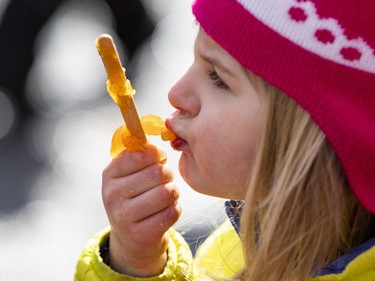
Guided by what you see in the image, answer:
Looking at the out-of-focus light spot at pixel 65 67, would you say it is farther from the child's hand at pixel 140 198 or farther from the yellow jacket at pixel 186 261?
the child's hand at pixel 140 198

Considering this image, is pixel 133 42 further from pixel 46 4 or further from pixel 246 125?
pixel 246 125

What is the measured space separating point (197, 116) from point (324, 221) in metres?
0.26

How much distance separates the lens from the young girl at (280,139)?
121cm

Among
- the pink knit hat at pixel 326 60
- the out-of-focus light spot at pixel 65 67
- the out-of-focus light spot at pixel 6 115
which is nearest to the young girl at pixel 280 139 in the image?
the pink knit hat at pixel 326 60

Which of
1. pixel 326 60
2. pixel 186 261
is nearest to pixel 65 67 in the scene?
pixel 186 261

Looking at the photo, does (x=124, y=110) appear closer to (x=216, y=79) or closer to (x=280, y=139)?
(x=216, y=79)

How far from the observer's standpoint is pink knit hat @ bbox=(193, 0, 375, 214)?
3.95 feet

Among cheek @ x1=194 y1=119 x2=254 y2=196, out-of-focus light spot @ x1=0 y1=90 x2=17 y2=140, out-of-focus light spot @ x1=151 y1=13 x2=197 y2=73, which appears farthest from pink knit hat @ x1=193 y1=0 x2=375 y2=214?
out-of-focus light spot @ x1=151 y1=13 x2=197 y2=73

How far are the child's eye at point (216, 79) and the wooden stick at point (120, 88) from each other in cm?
15

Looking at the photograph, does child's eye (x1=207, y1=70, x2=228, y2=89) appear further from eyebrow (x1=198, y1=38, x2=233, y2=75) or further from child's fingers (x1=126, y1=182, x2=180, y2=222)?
child's fingers (x1=126, y1=182, x2=180, y2=222)

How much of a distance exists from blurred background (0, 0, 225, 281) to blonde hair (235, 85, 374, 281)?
5.33ft

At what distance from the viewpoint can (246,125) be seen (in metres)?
1.27

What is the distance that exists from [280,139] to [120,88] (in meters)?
0.28

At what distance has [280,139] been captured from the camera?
1263 mm
